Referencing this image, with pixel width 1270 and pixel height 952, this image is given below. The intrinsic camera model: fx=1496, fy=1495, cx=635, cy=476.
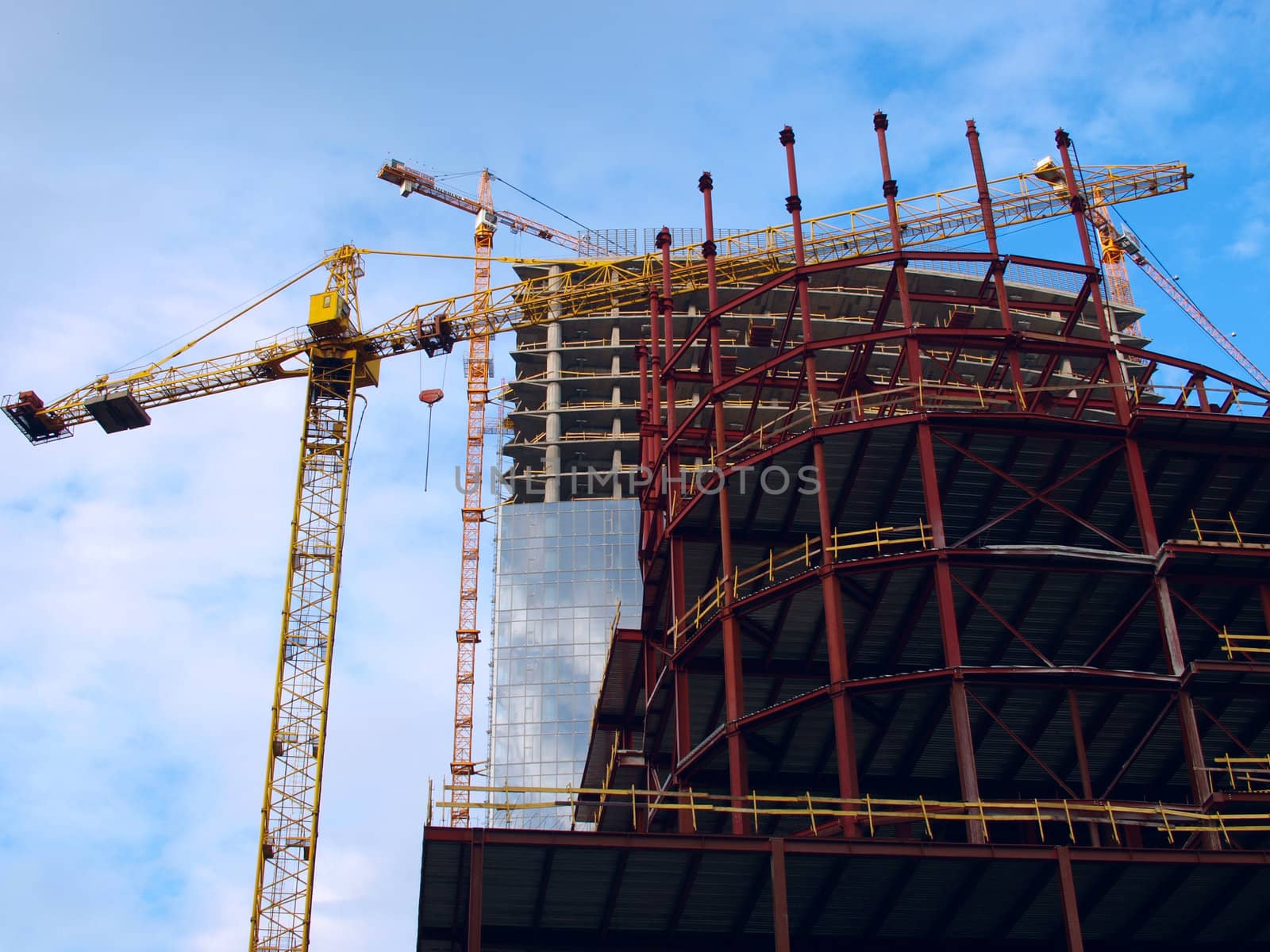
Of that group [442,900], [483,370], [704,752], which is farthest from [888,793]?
[483,370]

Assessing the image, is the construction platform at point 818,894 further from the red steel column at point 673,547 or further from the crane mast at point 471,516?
the crane mast at point 471,516

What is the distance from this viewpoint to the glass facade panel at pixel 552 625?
81.2 metres

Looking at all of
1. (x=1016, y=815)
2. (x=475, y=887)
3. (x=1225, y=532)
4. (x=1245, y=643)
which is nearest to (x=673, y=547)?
(x=1016, y=815)

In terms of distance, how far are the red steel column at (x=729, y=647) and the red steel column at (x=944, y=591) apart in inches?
209

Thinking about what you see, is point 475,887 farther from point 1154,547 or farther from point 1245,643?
point 1245,643

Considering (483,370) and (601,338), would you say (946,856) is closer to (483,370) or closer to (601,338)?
(601,338)

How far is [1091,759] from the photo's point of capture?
4241 cm

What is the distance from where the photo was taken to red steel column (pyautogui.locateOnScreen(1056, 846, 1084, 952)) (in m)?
31.2

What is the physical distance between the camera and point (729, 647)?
41000 mm

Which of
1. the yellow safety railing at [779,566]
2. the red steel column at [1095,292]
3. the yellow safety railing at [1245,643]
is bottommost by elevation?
the yellow safety railing at [1245,643]

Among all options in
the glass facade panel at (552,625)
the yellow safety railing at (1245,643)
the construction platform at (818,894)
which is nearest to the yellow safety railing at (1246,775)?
the yellow safety railing at (1245,643)

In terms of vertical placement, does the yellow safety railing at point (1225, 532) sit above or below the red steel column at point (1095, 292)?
below

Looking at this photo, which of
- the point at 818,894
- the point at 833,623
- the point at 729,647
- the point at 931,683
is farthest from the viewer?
the point at 729,647

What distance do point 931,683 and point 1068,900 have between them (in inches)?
263
